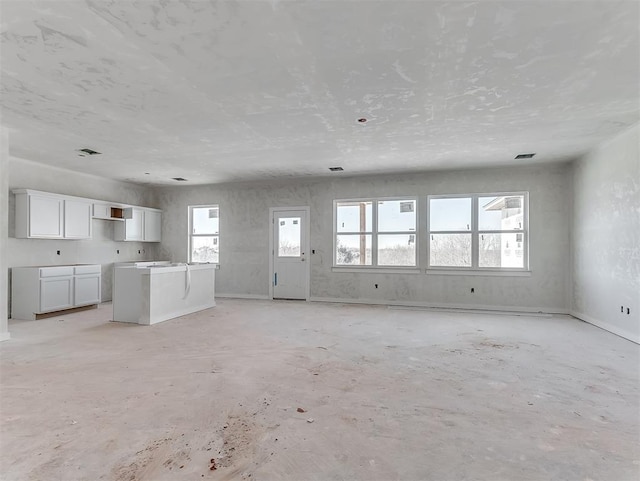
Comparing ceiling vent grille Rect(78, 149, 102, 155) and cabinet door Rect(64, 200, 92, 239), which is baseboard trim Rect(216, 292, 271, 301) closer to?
cabinet door Rect(64, 200, 92, 239)

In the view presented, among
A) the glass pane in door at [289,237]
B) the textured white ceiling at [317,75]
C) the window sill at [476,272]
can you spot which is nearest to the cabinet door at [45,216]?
the textured white ceiling at [317,75]

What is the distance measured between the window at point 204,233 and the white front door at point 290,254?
1.60 m

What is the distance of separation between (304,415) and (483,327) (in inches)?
146

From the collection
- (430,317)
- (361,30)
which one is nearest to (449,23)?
(361,30)

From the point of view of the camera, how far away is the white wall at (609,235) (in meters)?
4.39

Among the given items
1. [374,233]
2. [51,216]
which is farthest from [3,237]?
[374,233]

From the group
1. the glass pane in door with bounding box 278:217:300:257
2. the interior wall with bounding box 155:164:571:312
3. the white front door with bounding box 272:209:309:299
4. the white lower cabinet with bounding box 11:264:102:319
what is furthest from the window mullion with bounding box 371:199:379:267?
the white lower cabinet with bounding box 11:264:102:319

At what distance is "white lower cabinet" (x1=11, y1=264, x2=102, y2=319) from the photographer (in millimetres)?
5641

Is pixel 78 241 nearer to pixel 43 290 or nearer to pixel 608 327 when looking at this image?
pixel 43 290

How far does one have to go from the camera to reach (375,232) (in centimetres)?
737

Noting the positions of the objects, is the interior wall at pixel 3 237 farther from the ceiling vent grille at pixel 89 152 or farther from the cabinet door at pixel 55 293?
the cabinet door at pixel 55 293

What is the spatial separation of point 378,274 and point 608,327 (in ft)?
12.2

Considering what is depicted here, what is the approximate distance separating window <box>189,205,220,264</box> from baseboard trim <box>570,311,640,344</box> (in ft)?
24.2

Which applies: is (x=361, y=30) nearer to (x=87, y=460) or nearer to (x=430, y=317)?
(x=87, y=460)
